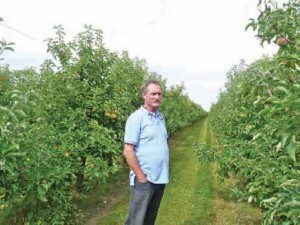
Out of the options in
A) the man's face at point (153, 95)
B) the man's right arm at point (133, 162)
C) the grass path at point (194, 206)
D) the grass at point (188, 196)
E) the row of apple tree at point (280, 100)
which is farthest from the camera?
the grass at point (188, 196)

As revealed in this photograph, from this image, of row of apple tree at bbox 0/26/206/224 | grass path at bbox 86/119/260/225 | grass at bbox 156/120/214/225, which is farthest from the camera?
grass at bbox 156/120/214/225

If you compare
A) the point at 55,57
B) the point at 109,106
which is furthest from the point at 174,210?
the point at 55,57

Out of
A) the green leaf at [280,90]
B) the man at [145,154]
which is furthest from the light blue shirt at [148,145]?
the green leaf at [280,90]

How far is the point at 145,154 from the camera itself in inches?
177

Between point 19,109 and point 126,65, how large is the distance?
10.8 metres

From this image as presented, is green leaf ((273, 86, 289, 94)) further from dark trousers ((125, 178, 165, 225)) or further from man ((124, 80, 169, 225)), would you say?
dark trousers ((125, 178, 165, 225))

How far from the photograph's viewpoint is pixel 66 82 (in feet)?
26.9

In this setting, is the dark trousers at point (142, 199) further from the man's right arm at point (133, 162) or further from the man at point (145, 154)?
the man's right arm at point (133, 162)

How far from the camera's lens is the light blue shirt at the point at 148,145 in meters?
4.50

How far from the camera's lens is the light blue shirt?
4504 millimetres

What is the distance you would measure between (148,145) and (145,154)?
0.35ft

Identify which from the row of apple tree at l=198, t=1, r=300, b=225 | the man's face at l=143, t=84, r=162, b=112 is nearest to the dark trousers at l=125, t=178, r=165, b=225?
the man's face at l=143, t=84, r=162, b=112

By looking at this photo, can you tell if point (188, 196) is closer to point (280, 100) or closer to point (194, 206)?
point (194, 206)

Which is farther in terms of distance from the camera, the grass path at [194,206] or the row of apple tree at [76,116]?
the grass path at [194,206]
